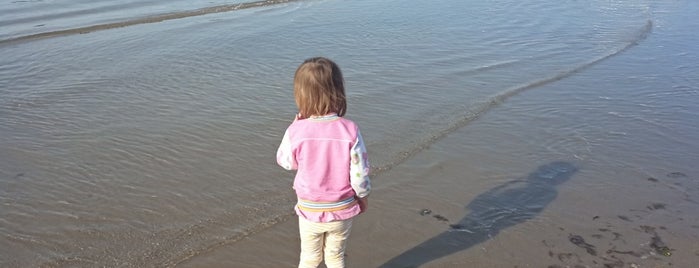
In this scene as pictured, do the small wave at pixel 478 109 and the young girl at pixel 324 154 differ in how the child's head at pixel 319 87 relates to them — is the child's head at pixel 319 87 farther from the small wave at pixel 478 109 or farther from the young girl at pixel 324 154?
the small wave at pixel 478 109

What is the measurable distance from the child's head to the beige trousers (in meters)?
0.63

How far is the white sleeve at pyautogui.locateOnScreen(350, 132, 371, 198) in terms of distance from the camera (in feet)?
9.87

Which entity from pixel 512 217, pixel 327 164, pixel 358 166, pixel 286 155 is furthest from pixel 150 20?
pixel 358 166

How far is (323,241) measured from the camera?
3.41m

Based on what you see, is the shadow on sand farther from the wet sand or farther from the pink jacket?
the pink jacket

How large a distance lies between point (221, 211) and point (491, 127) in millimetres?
3240

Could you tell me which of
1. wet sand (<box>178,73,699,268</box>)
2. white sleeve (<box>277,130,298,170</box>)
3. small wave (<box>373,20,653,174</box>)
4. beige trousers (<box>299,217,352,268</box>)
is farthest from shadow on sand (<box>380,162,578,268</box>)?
white sleeve (<box>277,130,298,170</box>)

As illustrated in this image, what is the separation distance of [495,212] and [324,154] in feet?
7.32

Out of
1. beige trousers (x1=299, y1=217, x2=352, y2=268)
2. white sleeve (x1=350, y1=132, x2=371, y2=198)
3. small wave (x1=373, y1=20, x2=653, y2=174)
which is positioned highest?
white sleeve (x1=350, y1=132, x2=371, y2=198)

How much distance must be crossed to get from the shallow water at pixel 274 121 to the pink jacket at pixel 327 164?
1.06m

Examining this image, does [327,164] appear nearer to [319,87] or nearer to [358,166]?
[358,166]

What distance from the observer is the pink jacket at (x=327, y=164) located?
9.87 feet

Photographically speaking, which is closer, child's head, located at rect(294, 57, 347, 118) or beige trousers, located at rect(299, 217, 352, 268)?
child's head, located at rect(294, 57, 347, 118)

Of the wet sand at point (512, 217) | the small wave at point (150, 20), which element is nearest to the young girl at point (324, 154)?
the wet sand at point (512, 217)
